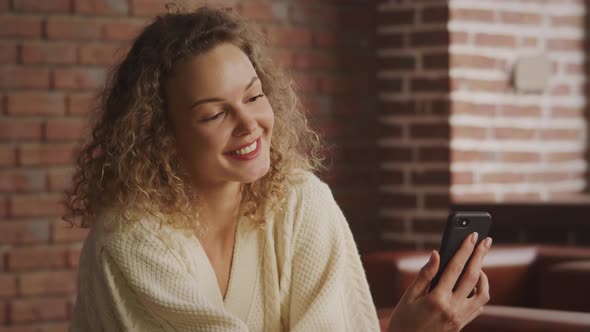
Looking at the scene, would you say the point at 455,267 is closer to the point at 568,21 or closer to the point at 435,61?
the point at 435,61

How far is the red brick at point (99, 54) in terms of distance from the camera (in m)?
3.01

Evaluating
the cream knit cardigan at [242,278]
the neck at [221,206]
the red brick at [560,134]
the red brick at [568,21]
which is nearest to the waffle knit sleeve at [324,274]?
the cream knit cardigan at [242,278]

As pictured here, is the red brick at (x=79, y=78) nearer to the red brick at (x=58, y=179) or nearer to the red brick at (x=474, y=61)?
the red brick at (x=58, y=179)

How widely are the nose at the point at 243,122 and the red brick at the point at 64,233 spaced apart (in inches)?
50.1

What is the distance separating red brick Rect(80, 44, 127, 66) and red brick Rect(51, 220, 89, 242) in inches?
19.0

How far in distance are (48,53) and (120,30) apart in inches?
9.3

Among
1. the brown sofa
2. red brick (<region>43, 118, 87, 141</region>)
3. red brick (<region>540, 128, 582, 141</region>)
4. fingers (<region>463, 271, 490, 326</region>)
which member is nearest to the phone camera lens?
fingers (<region>463, 271, 490, 326</region>)

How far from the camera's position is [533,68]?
3.60m

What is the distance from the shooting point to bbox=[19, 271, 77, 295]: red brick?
2.93 m

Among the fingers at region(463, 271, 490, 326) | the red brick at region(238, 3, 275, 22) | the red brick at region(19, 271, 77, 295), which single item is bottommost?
the red brick at region(19, 271, 77, 295)

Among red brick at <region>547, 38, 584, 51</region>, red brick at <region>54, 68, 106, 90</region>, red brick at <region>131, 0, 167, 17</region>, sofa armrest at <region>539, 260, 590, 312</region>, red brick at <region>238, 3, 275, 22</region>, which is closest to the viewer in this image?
sofa armrest at <region>539, 260, 590, 312</region>

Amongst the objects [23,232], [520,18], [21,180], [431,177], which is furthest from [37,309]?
[520,18]

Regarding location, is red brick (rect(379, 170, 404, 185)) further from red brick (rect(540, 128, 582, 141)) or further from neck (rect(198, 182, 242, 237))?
neck (rect(198, 182, 242, 237))

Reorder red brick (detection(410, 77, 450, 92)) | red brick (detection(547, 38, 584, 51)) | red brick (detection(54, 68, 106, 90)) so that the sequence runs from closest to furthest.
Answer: red brick (detection(54, 68, 106, 90)) < red brick (detection(410, 77, 450, 92)) < red brick (detection(547, 38, 584, 51))
